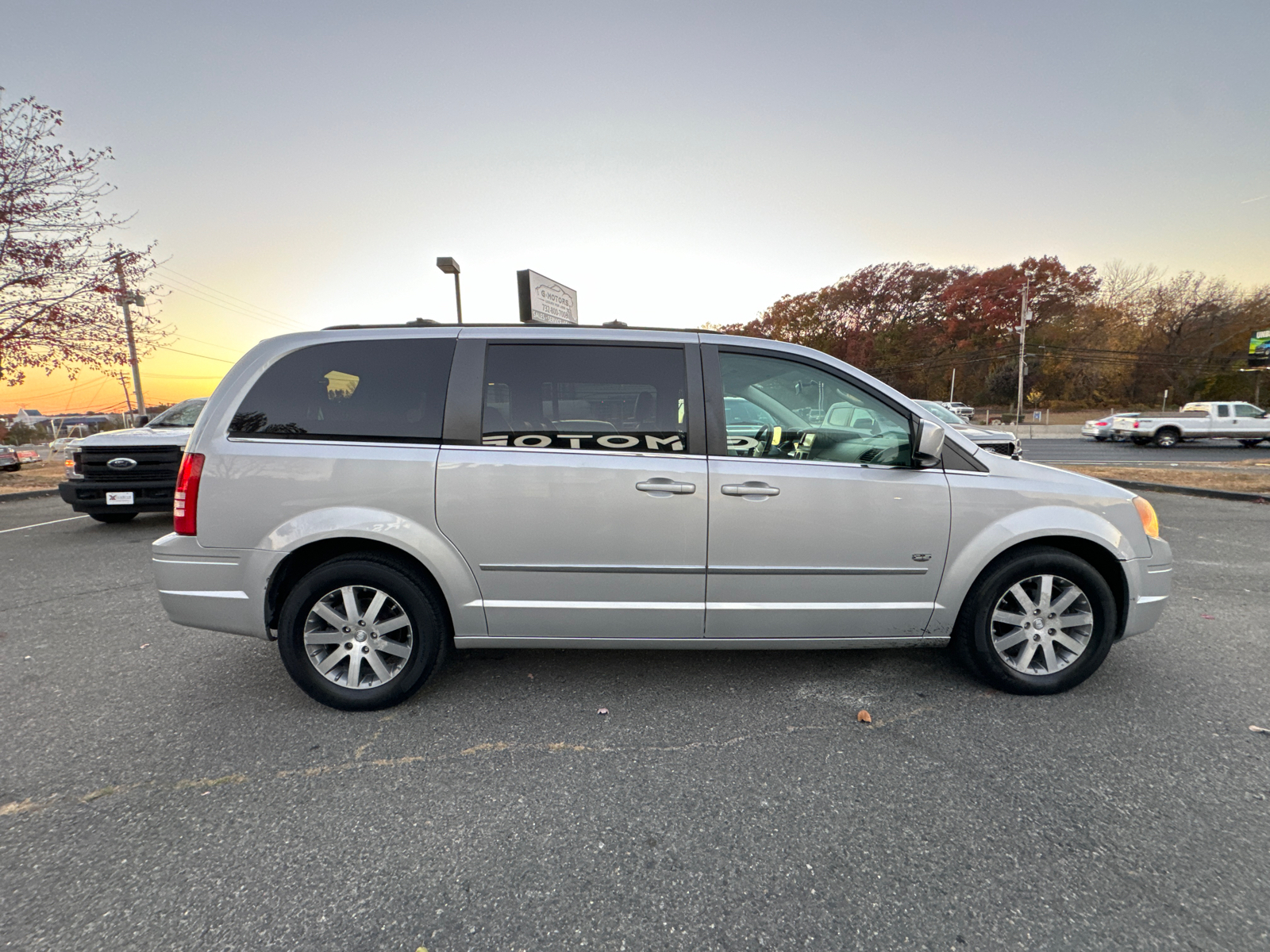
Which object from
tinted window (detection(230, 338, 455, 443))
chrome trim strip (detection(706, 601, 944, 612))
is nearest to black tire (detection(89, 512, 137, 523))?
tinted window (detection(230, 338, 455, 443))

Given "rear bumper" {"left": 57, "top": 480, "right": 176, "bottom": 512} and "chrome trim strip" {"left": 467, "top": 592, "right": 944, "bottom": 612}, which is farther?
"rear bumper" {"left": 57, "top": 480, "right": 176, "bottom": 512}

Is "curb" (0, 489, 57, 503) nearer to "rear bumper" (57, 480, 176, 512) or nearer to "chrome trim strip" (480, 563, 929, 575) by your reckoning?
"rear bumper" (57, 480, 176, 512)

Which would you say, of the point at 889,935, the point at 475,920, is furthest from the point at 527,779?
the point at 889,935

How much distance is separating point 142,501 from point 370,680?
655cm

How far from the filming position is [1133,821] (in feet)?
6.90

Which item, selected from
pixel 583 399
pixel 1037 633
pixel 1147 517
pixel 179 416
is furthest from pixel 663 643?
pixel 179 416

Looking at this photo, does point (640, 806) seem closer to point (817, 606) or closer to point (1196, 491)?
point (817, 606)

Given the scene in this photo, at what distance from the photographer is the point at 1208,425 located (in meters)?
23.2

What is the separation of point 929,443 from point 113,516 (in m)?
9.97

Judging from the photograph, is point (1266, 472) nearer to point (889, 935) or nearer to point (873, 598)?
point (873, 598)

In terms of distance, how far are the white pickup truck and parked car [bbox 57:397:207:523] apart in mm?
32077

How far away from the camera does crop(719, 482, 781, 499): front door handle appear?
9.20ft

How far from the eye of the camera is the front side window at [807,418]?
2955 millimetres

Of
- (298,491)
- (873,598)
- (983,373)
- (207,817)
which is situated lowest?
(207,817)
